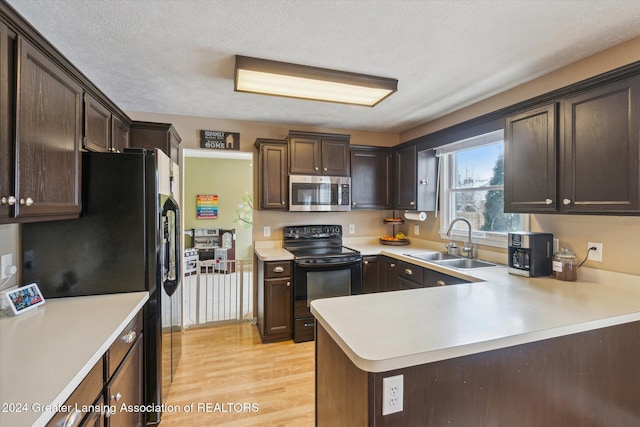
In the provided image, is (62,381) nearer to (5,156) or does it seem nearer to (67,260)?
(5,156)

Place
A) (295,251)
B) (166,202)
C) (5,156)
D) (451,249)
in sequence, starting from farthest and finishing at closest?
Answer: (295,251), (451,249), (166,202), (5,156)

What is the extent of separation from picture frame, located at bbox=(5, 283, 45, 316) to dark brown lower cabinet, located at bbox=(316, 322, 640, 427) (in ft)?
4.88

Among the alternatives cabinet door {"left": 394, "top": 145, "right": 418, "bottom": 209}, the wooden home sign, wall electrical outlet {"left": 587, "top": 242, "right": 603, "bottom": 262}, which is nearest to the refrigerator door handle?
the wooden home sign

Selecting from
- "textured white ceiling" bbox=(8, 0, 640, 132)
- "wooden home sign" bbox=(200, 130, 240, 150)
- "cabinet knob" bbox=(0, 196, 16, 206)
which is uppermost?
"textured white ceiling" bbox=(8, 0, 640, 132)

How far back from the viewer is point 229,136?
3.38 meters

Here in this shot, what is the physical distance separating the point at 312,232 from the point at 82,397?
107 inches

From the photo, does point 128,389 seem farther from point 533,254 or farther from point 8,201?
point 533,254

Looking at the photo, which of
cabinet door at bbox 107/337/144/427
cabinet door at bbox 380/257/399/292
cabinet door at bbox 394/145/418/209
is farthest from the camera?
cabinet door at bbox 394/145/418/209

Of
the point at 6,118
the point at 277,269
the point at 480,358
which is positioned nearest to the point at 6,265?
the point at 6,118

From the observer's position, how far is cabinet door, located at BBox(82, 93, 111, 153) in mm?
1812

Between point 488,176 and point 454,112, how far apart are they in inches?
31.3

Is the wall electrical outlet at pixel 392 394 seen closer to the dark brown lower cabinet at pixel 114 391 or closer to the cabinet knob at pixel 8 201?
the dark brown lower cabinet at pixel 114 391

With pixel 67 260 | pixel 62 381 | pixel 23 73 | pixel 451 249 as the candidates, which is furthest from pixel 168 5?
pixel 451 249

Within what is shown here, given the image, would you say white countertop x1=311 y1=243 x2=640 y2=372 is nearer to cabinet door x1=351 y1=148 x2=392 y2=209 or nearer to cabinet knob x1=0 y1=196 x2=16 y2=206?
cabinet knob x1=0 y1=196 x2=16 y2=206
